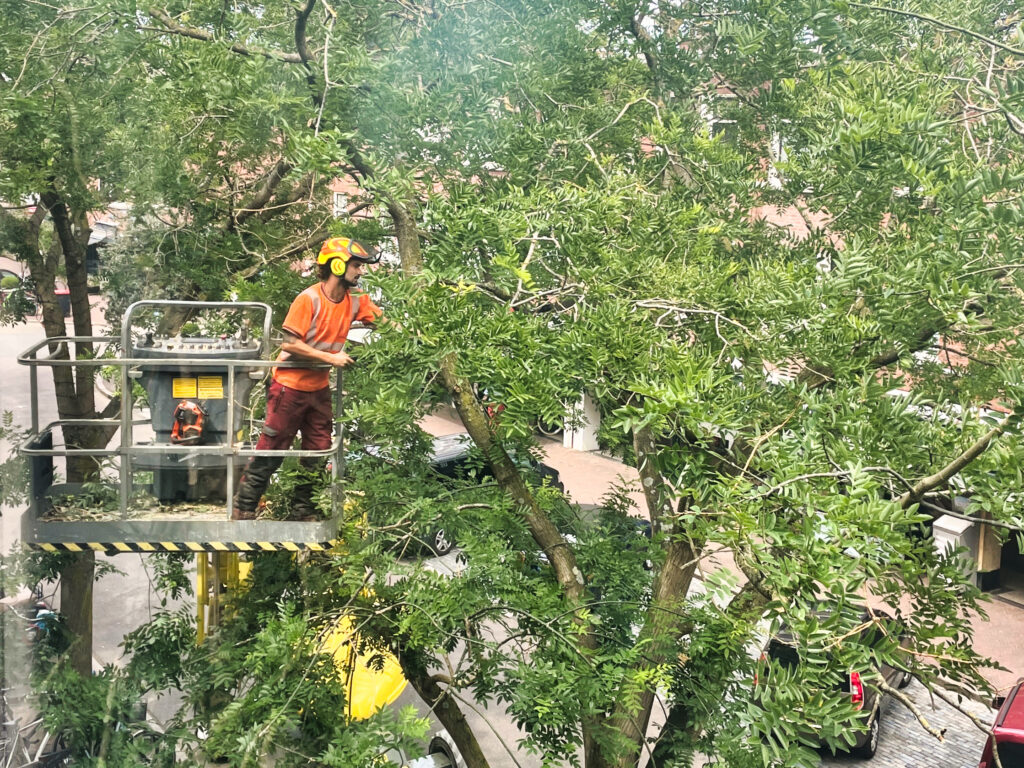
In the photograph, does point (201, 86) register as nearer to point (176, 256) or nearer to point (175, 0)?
point (175, 0)

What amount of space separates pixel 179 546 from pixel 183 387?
0.79 m

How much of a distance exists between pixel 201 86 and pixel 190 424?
1.67 m

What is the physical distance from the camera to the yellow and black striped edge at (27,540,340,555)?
461cm

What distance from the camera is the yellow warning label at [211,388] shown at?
183 inches

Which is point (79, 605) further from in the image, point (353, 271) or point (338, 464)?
point (353, 271)

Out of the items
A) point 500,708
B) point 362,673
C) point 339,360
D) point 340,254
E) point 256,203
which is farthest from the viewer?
point 500,708

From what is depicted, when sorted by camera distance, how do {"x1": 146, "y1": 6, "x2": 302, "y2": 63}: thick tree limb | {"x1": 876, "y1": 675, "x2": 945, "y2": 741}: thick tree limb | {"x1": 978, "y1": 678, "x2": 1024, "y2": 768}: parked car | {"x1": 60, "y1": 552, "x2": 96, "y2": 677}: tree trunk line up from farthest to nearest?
{"x1": 978, "y1": 678, "x2": 1024, "y2": 768}: parked car → {"x1": 146, "y1": 6, "x2": 302, "y2": 63}: thick tree limb → {"x1": 60, "y1": 552, "x2": 96, "y2": 677}: tree trunk → {"x1": 876, "y1": 675, "x2": 945, "y2": 741}: thick tree limb

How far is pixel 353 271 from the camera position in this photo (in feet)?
15.2

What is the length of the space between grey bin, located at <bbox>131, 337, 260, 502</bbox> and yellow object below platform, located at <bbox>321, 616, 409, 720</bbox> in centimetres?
98

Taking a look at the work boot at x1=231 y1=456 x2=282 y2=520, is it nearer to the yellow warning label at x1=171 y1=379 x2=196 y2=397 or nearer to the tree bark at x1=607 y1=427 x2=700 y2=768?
the yellow warning label at x1=171 y1=379 x2=196 y2=397

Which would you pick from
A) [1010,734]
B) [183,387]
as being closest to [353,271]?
[183,387]

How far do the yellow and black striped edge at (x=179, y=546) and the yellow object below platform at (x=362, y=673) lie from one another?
0.42 metres

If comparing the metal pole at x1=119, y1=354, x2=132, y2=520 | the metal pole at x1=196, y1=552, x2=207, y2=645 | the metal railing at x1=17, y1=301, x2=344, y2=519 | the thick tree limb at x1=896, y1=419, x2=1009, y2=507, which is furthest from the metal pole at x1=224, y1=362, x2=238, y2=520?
the thick tree limb at x1=896, y1=419, x2=1009, y2=507

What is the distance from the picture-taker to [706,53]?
6285 millimetres
